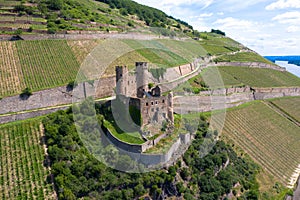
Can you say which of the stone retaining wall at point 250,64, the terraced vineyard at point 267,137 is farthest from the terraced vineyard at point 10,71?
the stone retaining wall at point 250,64

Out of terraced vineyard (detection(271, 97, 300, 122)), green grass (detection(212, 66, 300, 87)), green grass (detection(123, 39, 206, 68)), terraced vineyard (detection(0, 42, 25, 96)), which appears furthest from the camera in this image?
green grass (detection(212, 66, 300, 87))

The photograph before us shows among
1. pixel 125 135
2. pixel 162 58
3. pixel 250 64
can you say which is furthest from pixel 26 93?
pixel 250 64

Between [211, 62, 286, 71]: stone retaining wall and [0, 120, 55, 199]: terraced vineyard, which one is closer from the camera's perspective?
[0, 120, 55, 199]: terraced vineyard

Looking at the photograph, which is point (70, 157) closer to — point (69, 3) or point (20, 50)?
point (20, 50)

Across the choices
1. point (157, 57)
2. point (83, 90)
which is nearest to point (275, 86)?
point (157, 57)

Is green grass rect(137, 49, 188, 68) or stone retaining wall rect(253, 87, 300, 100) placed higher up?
green grass rect(137, 49, 188, 68)

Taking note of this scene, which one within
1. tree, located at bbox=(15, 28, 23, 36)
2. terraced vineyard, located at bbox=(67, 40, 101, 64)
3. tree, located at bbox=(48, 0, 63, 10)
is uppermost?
tree, located at bbox=(48, 0, 63, 10)

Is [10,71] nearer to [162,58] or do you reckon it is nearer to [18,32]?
[18,32]

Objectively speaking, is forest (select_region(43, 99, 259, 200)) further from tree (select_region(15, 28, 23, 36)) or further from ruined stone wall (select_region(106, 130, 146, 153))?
tree (select_region(15, 28, 23, 36))

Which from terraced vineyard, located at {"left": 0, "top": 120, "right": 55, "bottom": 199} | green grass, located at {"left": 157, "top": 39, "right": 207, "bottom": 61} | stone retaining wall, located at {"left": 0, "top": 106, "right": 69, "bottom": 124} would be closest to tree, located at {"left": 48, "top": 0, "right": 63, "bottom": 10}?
green grass, located at {"left": 157, "top": 39, "right": 207, "bottom": 61}

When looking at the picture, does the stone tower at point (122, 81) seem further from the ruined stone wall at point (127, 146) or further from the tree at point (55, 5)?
the tree at point (55, 5)
